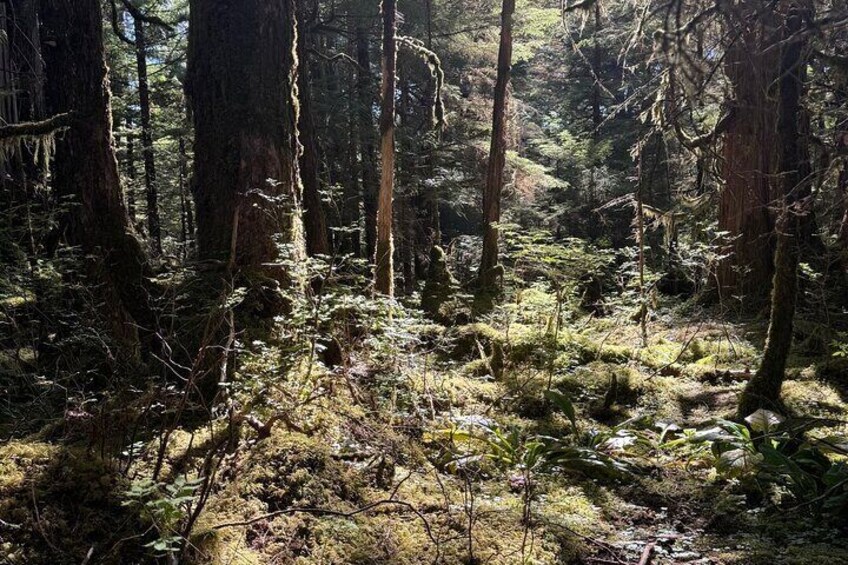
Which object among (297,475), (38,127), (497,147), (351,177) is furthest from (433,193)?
(297,475)

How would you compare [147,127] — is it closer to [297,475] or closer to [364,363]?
[364,363]

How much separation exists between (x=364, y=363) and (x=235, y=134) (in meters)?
2.54

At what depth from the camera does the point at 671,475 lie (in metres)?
4.53

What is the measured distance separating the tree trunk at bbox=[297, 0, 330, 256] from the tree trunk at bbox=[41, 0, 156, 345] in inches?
105

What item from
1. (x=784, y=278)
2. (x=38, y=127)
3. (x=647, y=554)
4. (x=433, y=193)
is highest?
(x=433, y=193)

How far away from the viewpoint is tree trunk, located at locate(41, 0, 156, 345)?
19.6 feet

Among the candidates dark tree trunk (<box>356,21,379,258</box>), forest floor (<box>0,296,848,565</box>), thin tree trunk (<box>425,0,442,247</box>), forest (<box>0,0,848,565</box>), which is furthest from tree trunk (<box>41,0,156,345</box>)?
thin tree trunk (<box>425,0,442,247</box>)

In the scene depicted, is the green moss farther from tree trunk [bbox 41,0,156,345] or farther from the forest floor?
tree trunk [bbox 41,0,156,345]

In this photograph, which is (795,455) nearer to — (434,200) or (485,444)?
(485,444)

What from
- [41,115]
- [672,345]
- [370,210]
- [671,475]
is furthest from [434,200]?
[671,475]

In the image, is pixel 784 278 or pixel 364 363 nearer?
pixel 784 278

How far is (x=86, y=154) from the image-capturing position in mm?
6074

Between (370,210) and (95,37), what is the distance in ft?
44.0

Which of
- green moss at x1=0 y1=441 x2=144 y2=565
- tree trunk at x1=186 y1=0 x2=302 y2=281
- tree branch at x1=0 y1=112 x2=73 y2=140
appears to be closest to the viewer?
green moss at x1=0 y1=441 x2=144 y2=565
